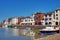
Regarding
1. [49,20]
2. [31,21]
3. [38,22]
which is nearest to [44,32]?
[49,20]

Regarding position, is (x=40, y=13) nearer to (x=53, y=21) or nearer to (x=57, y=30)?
(x=53, y=21)

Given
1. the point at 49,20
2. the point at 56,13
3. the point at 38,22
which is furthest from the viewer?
the point at 38,22

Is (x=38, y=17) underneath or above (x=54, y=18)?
above

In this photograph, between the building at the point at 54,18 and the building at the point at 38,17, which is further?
the building at the point at 38,17

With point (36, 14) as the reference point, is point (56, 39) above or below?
below

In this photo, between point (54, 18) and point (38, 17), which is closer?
point (54, 18)

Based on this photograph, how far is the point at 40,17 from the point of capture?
12169cm

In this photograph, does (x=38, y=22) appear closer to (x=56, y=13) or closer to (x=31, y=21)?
(x=31, y=21)

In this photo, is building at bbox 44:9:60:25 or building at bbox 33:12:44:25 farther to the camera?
building at bbox 33:12:44:25

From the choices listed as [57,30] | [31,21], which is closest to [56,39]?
[57,30]

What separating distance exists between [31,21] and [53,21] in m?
33.1

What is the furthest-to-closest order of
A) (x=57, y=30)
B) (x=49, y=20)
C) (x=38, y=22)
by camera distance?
(x=38, y=22) < (x=49, y=20) < (x=57, y=30)

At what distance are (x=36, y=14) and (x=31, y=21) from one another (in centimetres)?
584

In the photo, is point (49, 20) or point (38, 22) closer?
point (49, 20)
